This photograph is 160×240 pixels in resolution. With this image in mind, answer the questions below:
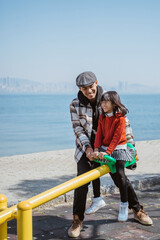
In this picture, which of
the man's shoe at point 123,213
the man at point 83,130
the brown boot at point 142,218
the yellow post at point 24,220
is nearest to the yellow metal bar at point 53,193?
the yellow post at point 24,220

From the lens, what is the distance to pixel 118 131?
150 inches

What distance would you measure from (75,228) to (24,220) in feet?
5.25

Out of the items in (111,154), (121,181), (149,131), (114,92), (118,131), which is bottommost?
(149,131)

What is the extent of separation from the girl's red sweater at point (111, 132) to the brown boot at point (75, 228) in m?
0.83

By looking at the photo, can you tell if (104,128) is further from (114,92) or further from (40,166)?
(40,166)

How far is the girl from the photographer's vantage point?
3.80 m

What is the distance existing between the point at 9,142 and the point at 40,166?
14.8 metres

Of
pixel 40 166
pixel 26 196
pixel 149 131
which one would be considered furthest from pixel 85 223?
pixel 149 131

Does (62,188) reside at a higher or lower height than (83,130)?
lower

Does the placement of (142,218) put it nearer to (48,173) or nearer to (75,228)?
(75,228)

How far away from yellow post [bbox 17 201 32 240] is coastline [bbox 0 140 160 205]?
2.54 metres

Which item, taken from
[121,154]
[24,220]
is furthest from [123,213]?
[24,220]

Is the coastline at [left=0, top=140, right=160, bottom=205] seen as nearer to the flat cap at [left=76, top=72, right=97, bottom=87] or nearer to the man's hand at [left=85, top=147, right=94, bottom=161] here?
the man's hand at [left=85, top=147, right=94, bottom=161]

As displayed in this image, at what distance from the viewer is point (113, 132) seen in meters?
3.86
